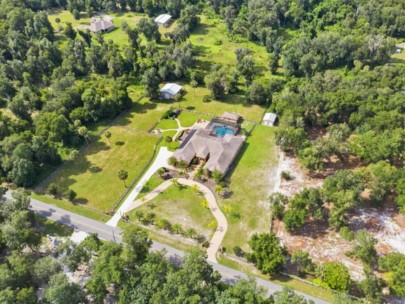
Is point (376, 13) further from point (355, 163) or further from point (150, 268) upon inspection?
point (150, 268)

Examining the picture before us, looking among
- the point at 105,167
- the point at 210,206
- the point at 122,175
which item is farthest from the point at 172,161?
the point at 105,167

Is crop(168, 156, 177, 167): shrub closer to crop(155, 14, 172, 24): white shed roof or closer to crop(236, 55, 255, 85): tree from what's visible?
crop(236, 55, 255, 85): tree

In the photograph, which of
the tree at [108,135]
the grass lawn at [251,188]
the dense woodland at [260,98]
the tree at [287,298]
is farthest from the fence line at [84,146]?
the tree at [287,298]

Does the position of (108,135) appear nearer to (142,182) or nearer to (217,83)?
(142,182)

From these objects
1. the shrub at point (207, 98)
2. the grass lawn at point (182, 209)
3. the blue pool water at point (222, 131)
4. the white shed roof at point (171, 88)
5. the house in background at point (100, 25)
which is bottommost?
the grass lawn at point (182, 209)

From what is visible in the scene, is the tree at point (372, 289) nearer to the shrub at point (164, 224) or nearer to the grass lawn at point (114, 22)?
the shrub at point (164, 224)

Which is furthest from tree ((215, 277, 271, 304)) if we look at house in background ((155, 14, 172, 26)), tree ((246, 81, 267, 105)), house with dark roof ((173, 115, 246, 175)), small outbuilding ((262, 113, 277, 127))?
house in background ((155, 14, 172, 26))
